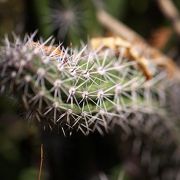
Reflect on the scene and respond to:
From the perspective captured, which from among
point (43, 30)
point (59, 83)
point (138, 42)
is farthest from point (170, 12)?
point (59, 83)

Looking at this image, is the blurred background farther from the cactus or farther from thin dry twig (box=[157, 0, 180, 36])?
the cactus

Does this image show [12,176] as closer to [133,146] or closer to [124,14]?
[133,146]

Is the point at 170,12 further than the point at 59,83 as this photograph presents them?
Yes

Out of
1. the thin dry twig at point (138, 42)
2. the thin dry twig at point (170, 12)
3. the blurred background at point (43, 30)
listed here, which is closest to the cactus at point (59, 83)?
the thin dry twig at point (138, 42)

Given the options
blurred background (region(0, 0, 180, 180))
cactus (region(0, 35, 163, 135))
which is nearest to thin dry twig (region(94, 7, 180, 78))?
blurred background (region(0, 0, 180, 180))

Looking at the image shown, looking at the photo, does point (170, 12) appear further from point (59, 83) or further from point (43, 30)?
point (59, 83)

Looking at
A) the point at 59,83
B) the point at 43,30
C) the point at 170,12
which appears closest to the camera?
the point at 59,83

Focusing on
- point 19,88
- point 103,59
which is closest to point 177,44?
point 103,59

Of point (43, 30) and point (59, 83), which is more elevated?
point (43, 30)
